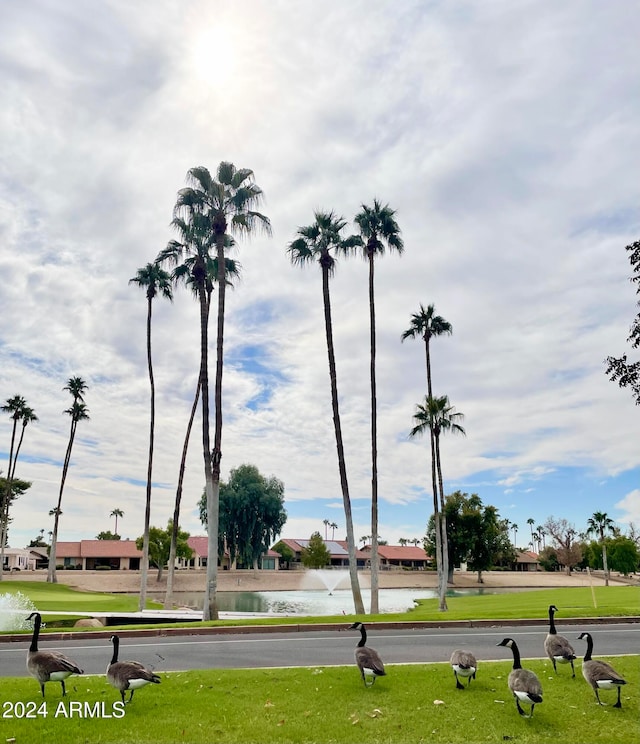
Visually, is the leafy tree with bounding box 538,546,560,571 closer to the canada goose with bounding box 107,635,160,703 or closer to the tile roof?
the tile roof

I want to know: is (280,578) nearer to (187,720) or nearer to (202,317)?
(202,317)

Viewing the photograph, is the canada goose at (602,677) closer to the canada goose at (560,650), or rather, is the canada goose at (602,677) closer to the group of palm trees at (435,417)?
the canada goose at (560,650)

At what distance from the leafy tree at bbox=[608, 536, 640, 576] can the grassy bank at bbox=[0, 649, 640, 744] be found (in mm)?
93515

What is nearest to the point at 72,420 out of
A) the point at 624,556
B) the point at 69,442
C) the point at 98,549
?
the point at 69,442

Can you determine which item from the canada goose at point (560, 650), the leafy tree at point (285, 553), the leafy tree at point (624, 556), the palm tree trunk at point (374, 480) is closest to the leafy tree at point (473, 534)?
the leafy tree at point (624, 556)

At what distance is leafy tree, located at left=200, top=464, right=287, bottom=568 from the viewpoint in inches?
3332

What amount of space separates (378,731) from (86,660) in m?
9.11

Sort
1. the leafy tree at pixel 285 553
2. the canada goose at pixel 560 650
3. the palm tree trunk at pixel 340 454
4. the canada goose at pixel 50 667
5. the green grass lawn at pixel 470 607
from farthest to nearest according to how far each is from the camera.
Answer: the leafy tree at pixel 285 553
the palm tree trunk at pixel 340 454
the green grass lawn at pixel 470 607
the canada goose at pixel 560 650
the canada goose at pixel 50 667

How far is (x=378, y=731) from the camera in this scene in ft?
28.0

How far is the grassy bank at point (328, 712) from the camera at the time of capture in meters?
8.38

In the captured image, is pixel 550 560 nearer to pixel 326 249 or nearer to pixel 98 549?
pixel 98 549

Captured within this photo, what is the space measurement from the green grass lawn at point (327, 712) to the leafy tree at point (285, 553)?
11182 cm

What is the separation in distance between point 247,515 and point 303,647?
70.3 m

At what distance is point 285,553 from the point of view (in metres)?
120
